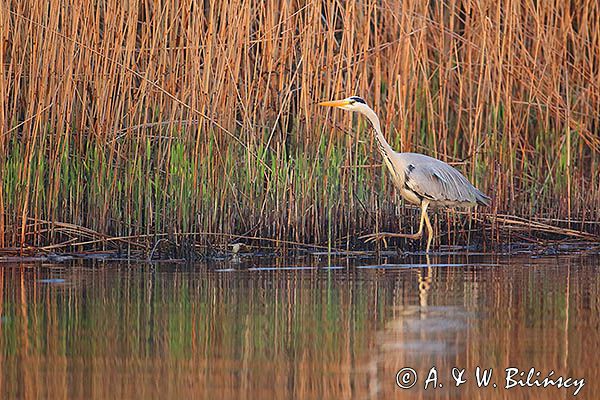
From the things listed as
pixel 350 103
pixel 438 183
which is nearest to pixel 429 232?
pixel 438 183

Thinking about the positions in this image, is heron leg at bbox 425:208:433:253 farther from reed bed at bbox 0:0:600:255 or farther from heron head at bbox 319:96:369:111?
heron head at bbox 319:96:369:111

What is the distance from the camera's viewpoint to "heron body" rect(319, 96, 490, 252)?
807 centimetres

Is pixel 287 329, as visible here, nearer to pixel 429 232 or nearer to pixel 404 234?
pixel 404 234

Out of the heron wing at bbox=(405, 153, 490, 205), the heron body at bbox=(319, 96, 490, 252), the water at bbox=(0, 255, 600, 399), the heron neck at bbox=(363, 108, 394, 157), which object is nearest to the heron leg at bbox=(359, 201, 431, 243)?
the heron body at bbox=(319, 96, 490, 252)

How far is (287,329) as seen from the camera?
4.70 metres

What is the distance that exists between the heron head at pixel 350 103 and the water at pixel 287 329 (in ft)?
4.29

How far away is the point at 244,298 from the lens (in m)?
5.66

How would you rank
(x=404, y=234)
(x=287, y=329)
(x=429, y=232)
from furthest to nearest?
(x=429, y=232) < (x=404, y=234) < (x=287, y=329)

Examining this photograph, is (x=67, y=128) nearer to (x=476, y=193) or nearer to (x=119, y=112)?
(x=119, y=112)

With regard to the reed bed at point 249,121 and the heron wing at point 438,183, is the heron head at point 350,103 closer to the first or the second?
the reed bed at point 249,121

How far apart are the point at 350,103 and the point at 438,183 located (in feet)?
2.70

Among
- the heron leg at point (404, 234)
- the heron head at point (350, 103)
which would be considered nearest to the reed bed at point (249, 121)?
the heron leg at point (404, 234)

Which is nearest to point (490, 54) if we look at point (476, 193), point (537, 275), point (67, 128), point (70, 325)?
point (476, 193)

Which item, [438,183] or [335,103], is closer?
[335,103]
